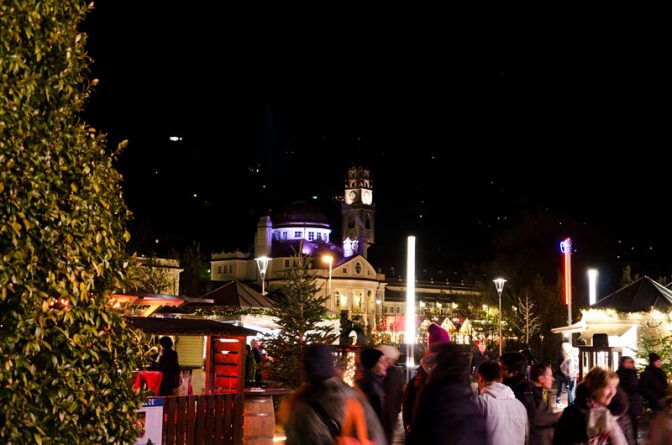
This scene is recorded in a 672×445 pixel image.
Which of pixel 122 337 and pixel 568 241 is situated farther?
pixel 568 241

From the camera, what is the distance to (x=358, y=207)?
479 ft

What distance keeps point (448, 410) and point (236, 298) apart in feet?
77.2

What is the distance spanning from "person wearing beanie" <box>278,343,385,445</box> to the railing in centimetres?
682

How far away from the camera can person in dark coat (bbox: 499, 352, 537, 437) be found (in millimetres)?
8672

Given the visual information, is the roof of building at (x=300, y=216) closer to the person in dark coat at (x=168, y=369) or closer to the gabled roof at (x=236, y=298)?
the gabled roof at (x=236, y=298)

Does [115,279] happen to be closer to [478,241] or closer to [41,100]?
[41,100]

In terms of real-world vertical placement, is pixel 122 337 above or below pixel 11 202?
below

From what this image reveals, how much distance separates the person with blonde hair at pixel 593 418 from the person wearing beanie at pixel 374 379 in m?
2.68

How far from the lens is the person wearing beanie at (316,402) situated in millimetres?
5629

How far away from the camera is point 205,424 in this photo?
42.0 feet

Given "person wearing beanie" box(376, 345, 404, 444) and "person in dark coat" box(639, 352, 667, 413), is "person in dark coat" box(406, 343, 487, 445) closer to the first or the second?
"person wearing beanie" box(376, 345, 404, 444)

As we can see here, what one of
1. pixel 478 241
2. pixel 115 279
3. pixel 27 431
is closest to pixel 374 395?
pixel 115 279

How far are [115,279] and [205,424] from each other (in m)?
6.54

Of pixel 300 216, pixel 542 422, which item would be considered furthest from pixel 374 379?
pixel 300 216
